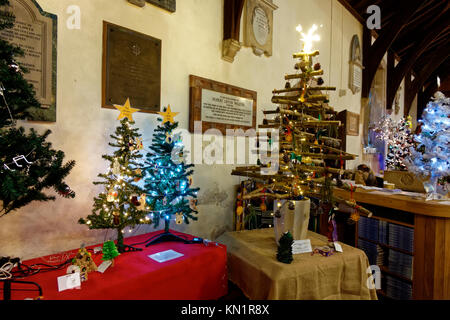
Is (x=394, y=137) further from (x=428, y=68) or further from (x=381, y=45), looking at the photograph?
(x=428, y=68)

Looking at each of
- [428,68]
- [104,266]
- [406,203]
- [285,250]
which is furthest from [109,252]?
[428,68]

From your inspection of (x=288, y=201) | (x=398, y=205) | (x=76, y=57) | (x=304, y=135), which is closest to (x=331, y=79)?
(x=398, y=205)

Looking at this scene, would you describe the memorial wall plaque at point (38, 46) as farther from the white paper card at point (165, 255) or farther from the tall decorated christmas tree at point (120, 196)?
Result: the white paper card at point (165, 255)

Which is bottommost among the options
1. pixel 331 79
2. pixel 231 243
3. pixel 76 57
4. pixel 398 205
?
pixel 231 243

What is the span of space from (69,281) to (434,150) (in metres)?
3.63

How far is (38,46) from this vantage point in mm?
1820

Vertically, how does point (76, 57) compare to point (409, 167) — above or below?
above

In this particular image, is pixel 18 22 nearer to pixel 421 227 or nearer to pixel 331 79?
pixel 421 227

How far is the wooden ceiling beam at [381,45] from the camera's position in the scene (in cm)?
530

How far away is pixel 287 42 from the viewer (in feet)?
13.4

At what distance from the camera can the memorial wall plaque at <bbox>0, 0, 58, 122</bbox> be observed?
1.75 m

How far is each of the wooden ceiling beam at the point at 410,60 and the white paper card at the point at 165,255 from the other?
718cm

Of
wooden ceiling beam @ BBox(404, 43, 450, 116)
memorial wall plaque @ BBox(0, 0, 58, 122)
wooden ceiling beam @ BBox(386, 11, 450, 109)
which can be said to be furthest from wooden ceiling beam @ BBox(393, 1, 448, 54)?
memorial wall plaque @ BBox(0, 0, 58, 122)

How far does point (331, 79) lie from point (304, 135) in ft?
12.3
